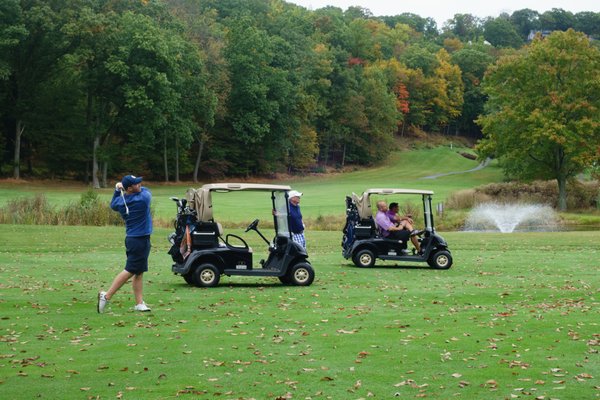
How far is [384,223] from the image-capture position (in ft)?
66.9

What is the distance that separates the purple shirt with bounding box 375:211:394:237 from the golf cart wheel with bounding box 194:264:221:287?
5568mm

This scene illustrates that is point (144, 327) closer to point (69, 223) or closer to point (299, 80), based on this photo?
point (69, 223)

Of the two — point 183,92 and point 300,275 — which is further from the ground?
point 183,92

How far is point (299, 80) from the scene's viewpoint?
88062 mm

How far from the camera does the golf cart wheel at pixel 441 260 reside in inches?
797

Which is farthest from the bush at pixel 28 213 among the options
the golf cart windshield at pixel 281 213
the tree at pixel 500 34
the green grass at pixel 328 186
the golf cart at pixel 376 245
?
the tree at pixel 500 34

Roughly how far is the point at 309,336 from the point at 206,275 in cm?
527

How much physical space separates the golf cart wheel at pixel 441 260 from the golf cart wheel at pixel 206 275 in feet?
20.3

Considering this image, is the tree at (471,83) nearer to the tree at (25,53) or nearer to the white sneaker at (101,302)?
the tree at (25,53)

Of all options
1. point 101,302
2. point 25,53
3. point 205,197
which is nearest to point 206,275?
point 205,197

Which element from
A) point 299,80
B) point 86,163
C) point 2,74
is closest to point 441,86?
point 299,80

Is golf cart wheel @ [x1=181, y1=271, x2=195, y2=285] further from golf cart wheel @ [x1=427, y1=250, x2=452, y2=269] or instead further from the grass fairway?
golf cart wheel @ [x1=427, y1=250, x2=452, y2=269]

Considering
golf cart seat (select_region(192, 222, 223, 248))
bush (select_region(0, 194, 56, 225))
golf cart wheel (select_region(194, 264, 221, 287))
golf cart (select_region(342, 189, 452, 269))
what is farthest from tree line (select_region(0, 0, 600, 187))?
golf cart wheel (select_region(194, 264, 221, 287))

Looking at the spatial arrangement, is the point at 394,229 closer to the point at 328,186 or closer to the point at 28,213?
the point at 28,213
